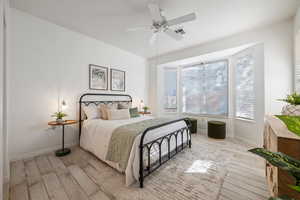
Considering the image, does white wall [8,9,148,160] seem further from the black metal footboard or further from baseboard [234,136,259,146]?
baseboard [234,136,259,146]

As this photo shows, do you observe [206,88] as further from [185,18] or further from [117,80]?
[117,80]

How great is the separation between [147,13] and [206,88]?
3.21 m

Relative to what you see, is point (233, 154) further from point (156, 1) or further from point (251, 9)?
point (156, 1)

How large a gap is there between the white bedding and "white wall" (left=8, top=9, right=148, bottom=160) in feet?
2.14

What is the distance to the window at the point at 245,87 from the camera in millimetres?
3140

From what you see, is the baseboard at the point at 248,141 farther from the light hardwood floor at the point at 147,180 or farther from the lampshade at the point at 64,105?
the lampshade at the point at 64,105

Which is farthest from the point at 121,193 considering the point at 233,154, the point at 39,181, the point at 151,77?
the point at 151,77

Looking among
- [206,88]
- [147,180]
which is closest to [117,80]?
[147,180]

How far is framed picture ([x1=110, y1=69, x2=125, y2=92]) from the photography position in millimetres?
3811

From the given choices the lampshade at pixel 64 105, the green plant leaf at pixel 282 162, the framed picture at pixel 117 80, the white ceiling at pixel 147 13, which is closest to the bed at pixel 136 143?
the lampshade at pixel 64 105

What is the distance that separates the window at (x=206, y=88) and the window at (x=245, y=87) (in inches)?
14.8

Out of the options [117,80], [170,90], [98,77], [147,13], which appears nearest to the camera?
[147,13]

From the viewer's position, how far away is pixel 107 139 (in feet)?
6.88

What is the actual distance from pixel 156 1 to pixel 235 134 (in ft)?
13.5
